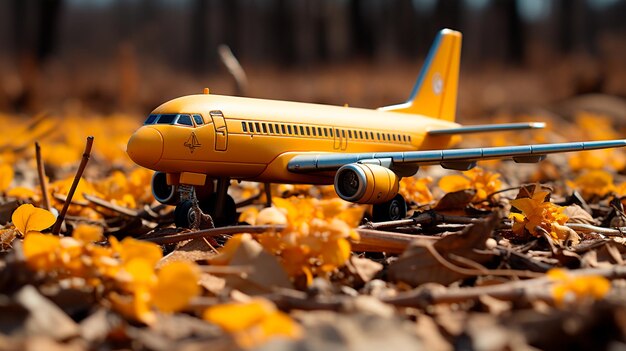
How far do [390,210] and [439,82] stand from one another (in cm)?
349

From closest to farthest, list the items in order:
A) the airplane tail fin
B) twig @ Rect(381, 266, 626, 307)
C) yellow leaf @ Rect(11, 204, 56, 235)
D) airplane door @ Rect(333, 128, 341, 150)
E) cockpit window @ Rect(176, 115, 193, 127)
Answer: twig @ Rect(381, 266, 626, 307) → yellow leaf @ Rect(11, 204, 56, 235) → cockpit window @ Rect(176, 115, 193, 127) → airplane door @ Rect(333, 128, 341, 150) → the airplane tail fin

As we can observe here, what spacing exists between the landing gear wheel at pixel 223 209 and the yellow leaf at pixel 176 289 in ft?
8.53

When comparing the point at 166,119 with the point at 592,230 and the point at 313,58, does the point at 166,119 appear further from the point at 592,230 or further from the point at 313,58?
the point at 313,58

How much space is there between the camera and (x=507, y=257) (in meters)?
2.53

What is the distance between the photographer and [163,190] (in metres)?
4.57

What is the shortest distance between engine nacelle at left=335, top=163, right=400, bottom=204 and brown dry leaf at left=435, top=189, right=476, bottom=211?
354mm

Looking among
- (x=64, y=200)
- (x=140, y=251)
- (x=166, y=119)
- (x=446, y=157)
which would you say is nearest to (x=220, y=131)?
(x=166, y=119)

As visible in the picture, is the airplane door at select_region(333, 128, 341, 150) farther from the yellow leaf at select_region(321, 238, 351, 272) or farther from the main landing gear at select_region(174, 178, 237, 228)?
the yellow leaf at select_region(321, 238, 351, 272)

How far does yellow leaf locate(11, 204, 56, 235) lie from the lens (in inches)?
110

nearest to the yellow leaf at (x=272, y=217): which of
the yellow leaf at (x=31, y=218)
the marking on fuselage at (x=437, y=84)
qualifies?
the yellow leaf at (x=31, y=218)

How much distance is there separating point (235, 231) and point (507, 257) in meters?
0.94

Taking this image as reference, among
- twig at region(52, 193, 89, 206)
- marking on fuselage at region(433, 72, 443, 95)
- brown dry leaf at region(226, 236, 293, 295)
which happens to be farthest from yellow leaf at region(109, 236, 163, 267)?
marking on fuselage at region(433, 72, 443, 95)

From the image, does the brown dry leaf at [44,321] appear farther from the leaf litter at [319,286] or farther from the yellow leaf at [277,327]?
the yellow leaf at [277,327]

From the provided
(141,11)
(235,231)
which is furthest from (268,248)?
(141,11)
